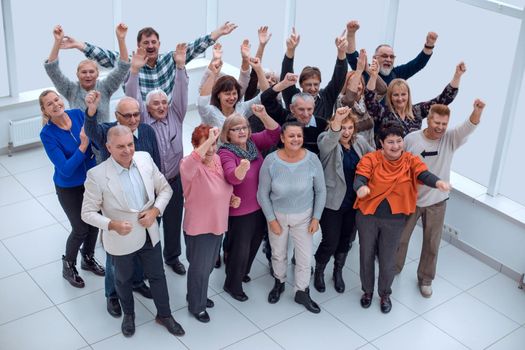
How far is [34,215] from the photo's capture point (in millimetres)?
6199

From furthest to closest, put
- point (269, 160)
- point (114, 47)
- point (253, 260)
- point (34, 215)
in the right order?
point (114, 47)
point (34, 215)
point (253, 260)
point (269, 160)

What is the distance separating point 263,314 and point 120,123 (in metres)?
1.71

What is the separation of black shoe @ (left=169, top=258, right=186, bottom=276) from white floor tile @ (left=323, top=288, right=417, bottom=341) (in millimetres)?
1132

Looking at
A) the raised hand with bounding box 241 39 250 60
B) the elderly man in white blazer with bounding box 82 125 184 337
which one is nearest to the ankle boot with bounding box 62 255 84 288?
the elderly man in white blazer with bounding box 82 125 184 337

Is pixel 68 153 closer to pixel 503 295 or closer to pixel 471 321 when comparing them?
pixel 471 321

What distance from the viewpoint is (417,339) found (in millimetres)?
A: 4930

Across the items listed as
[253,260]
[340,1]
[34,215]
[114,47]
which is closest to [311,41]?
[340,1]

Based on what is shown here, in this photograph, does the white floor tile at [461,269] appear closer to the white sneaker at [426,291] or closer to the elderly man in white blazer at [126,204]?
the white sneaker at [426,291]

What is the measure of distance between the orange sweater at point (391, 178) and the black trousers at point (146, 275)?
1.45 metres

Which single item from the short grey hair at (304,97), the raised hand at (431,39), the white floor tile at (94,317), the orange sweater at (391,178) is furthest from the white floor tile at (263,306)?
the raised hand at (431,39)

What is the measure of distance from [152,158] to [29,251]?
1660mm

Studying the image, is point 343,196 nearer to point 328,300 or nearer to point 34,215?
point 328,300

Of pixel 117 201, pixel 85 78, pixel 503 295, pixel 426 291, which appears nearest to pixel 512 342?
pixel 503 295

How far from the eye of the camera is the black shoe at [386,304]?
5176 millimetres
